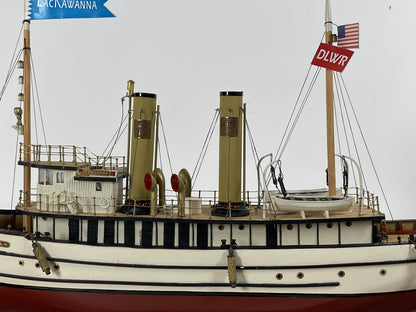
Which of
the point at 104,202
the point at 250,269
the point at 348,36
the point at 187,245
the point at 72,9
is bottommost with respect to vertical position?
the point at 250,269

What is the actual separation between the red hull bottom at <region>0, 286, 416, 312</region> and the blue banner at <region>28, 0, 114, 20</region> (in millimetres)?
7365

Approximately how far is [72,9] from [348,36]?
7.43 metres

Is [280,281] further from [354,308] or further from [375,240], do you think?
[375,240]

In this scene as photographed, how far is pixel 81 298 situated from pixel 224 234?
4113 millimetres

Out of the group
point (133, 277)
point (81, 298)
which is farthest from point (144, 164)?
point (81, 298)

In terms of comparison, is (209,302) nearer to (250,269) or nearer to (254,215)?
(250,269)

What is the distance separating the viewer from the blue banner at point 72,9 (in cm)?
1199

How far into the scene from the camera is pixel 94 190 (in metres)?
12.3

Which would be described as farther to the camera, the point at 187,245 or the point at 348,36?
the point at 348,36

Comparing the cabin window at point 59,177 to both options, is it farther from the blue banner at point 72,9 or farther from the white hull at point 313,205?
the white hull at point 313,205

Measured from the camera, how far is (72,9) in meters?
12.1

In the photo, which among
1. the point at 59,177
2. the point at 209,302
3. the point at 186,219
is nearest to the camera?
the point at 209,302

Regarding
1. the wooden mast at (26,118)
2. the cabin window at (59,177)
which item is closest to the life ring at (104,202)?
the cabin window at (59,177)

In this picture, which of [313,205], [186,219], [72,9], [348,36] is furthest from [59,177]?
[348,36]
